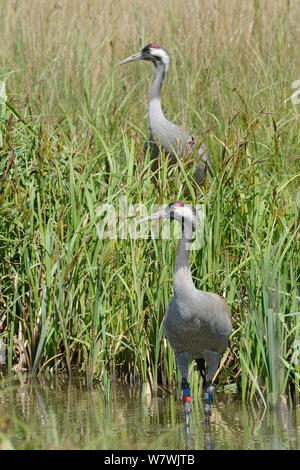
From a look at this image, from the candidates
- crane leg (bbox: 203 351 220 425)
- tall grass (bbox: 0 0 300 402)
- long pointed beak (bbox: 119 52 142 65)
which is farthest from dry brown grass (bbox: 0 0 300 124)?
crane leg (bbox: 203 351 220 425)

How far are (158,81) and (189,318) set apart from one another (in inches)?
122

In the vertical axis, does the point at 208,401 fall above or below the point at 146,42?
below

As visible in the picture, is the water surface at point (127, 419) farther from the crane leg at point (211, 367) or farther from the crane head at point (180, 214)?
the crane head at point (180, 214)

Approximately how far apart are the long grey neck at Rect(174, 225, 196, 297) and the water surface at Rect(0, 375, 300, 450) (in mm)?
677

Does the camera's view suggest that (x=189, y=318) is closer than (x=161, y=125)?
Yes

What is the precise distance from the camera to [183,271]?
417cm

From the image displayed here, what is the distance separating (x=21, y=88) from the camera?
22.7 ft

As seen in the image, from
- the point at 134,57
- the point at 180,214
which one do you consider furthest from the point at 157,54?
the point at 180,214

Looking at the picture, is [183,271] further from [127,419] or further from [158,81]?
[158,81]

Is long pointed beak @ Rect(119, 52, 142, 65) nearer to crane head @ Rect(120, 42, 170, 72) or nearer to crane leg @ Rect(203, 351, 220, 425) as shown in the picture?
crane head @ Rect(120, 42, 170, 72)

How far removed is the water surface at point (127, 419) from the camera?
3.98 meters

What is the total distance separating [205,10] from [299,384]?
4574 mm
